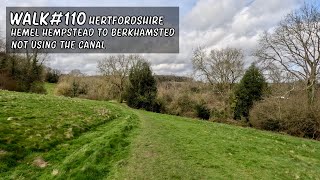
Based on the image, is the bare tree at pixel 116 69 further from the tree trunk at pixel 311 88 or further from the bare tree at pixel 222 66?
the tree trunk at pixel 311 88

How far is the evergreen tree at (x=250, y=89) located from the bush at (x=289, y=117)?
20.2 ft

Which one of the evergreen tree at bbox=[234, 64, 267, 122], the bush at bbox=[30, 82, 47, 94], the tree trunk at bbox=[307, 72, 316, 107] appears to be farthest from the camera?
the bush at bbox=[30, 82, 47, 94]

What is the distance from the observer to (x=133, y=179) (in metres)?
8.77

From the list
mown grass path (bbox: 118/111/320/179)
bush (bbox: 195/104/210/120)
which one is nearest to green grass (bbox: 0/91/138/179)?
mown grass path (bbox: 118/111/320/179)

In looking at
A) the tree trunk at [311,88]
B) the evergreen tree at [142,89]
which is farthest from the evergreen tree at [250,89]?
the evergreen tree at [142,89]

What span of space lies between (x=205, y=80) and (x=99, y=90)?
24211 millimetres

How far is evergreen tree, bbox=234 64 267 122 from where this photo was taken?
146 feet

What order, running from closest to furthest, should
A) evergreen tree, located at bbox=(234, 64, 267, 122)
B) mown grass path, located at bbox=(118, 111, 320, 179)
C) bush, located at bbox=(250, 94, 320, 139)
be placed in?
mown grass path, located at bbox=(118, 111, 320, 179) < bush, located at bbox=(250, 94, 320, 139) < evergreen tree, located at bbox=(234, 64, 267, 122)

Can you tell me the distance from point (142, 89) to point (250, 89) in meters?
17.6

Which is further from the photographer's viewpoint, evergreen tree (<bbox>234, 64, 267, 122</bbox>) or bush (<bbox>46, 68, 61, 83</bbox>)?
bush (<bbox>46, 68, 61, 83</bbox>)

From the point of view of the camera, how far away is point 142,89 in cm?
4828

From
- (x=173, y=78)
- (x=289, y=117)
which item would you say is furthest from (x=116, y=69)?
(x=289, y=117)

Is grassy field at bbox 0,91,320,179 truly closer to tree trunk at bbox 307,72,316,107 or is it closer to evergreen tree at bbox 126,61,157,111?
tree trunk at bbox 307,72,316,107

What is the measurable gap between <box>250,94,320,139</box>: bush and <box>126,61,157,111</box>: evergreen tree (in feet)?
56.4
